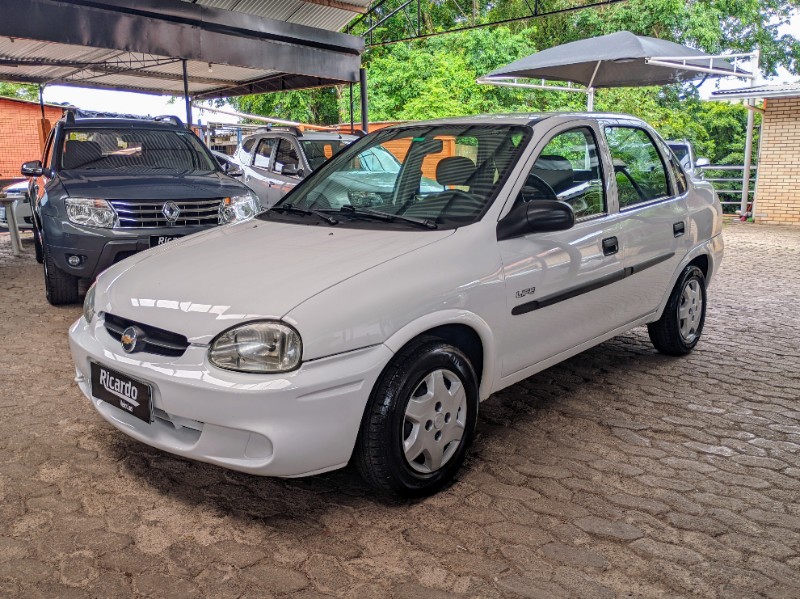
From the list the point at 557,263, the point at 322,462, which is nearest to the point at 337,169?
the point at 557,263

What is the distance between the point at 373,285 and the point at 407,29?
31.0 metres

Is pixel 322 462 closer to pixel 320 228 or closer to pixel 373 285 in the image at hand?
pixel 373 285

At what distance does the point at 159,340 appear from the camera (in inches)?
117

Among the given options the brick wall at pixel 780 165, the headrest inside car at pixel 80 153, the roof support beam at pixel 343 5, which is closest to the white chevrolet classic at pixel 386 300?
the headrest inside car at pixel 80 153

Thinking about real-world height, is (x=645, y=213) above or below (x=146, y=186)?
below

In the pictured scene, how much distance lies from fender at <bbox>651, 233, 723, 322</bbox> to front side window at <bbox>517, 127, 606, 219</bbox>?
110cm

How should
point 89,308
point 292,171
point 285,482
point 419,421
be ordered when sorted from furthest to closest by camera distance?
point 292,171 < point 89,308 < point 285,482 < point 419,421

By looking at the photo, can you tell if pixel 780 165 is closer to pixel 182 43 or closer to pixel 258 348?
pixel 182 43

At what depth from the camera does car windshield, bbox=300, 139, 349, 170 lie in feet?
37.5

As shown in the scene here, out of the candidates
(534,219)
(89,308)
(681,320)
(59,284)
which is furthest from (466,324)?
(59,284)

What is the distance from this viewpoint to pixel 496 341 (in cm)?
340

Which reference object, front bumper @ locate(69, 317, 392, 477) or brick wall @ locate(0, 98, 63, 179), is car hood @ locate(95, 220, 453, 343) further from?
brick wall @ locate(0, 98, 63, 179)

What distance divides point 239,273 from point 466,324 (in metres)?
1.02

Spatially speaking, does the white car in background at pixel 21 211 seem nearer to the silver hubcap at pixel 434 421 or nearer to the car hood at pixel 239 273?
the car hood at pixel 239 273
